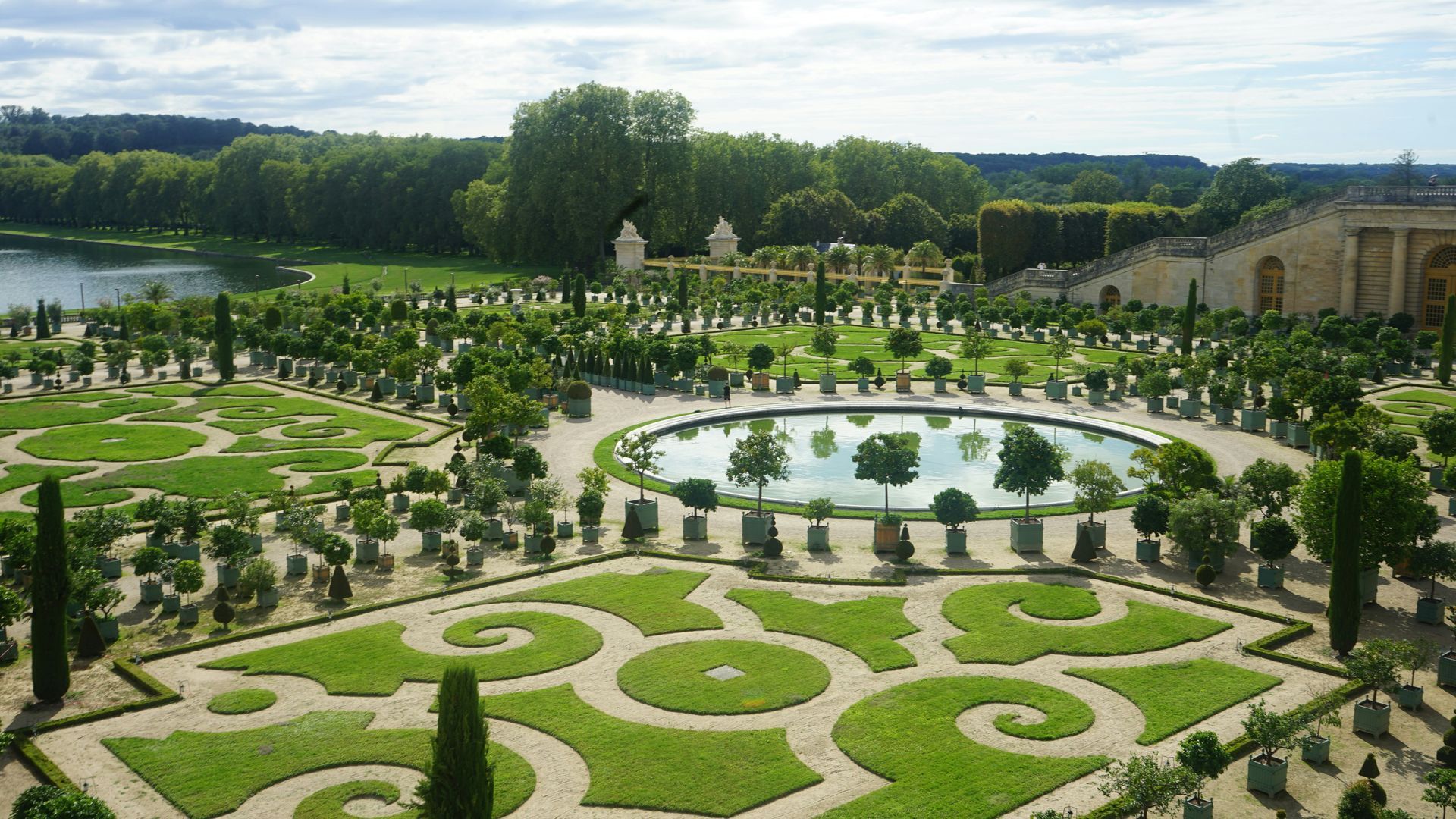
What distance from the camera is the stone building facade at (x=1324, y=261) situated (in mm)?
73688

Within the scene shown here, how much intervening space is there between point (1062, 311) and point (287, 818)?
6913 cm

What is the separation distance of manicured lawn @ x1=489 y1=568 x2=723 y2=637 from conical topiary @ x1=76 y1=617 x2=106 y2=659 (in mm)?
9052

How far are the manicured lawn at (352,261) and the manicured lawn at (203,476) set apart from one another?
56887 millimetres

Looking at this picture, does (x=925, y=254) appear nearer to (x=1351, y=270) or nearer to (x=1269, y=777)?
(x=1351, y=270)

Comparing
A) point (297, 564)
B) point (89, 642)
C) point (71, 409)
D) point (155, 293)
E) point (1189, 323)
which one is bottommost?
point (89, 642)

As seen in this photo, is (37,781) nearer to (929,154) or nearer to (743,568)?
(743,568)

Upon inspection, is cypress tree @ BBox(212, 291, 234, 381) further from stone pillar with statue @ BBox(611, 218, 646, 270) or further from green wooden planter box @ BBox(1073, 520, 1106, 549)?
stone pillar with statue @ BBox(611, 218, 646, 270)

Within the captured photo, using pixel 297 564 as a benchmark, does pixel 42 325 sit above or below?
above

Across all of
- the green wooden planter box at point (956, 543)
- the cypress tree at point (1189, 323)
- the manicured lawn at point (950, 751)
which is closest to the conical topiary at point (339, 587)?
the manicured lawn at point (950, 751)

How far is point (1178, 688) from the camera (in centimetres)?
2616

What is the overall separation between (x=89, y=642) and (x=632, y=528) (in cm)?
1489

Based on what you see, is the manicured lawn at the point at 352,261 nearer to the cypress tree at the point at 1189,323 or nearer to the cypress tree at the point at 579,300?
the cypress tree at the point at 579,300

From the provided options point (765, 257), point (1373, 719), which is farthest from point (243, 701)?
point (765, 257)

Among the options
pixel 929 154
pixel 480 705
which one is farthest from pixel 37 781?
pixel 929 154
